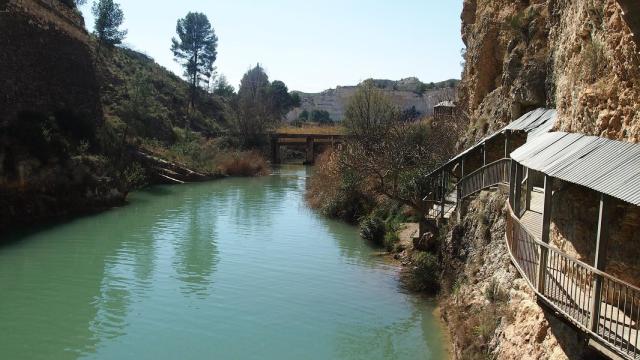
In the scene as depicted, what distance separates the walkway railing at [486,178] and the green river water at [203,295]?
4.27m

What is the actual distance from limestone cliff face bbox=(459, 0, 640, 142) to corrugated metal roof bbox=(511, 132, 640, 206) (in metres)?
0.34

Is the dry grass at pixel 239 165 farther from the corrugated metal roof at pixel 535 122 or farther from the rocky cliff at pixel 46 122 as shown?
the corrugated metal roof at pixel 535 122

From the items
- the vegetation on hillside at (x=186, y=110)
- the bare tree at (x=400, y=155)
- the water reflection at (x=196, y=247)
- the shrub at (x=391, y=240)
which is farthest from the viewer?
the vegetation on hillside at (x=186, y=110)

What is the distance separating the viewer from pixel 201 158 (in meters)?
60.3

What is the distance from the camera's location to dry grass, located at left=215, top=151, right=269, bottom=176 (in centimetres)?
6172

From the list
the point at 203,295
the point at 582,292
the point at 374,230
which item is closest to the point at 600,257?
the point at 582,292

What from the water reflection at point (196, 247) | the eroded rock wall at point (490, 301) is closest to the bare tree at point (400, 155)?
the eroded rock wall at point (490, 301)

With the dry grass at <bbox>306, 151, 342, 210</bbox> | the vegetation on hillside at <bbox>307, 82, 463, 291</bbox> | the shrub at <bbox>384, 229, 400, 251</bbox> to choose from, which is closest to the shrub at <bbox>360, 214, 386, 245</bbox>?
the vegetation on hillside at <bbox>307, 82, 463, 291</bbox>

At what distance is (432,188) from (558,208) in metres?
13.4

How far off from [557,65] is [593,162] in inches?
292

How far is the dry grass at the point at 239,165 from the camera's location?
61719 mm

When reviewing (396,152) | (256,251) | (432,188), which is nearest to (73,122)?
(256,251)

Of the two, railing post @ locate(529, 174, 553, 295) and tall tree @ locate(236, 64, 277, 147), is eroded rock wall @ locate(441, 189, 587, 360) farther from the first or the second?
tall tree @ locate(236, 64, 277, 147)

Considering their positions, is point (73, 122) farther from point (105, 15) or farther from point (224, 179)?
point (105, 15)
